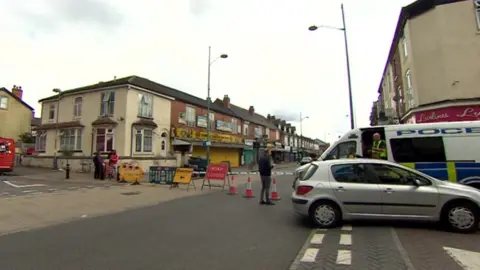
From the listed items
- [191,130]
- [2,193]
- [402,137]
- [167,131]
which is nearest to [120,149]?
[167,131]

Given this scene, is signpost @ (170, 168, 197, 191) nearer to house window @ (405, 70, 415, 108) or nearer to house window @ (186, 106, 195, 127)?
house window @ (405, 70, 415, 108)

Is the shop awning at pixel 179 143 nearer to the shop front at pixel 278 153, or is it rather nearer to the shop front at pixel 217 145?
the shop front at pixel 217 145

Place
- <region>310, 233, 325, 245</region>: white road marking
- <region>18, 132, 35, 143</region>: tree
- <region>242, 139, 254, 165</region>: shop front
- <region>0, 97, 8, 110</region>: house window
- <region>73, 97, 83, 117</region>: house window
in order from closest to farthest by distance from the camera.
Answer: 1. <region>310, 233, 325, 245</region>: white road marking
2. <region>73, 97, 83, 117</region>: house window
3. <region>0, 97, 8, 110</region>: house window
4. <region>18, 132, 35, 143</region>: tree
5. <region>242, 139, 254, 165</region>: shop front

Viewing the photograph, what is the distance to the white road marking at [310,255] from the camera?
494 cm

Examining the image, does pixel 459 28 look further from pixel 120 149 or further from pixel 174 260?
pixel 120 149

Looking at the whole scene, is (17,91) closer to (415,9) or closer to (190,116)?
(190,116)

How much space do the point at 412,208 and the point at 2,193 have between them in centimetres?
1510

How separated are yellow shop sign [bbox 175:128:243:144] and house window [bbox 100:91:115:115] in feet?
21.0

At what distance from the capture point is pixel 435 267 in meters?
4.53

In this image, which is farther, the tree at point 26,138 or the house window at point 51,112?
the tree at point 26,138

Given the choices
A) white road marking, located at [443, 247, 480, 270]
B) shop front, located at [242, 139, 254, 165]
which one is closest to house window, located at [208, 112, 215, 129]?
shop front, located at [242, 139, 254, 165]

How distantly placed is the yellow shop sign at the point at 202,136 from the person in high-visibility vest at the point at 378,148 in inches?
900

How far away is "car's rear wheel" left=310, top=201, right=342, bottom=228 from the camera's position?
23.5 feet

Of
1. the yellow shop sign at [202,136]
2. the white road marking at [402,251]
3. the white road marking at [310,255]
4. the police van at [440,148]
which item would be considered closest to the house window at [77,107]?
the yellow shop sign at [202,136]
